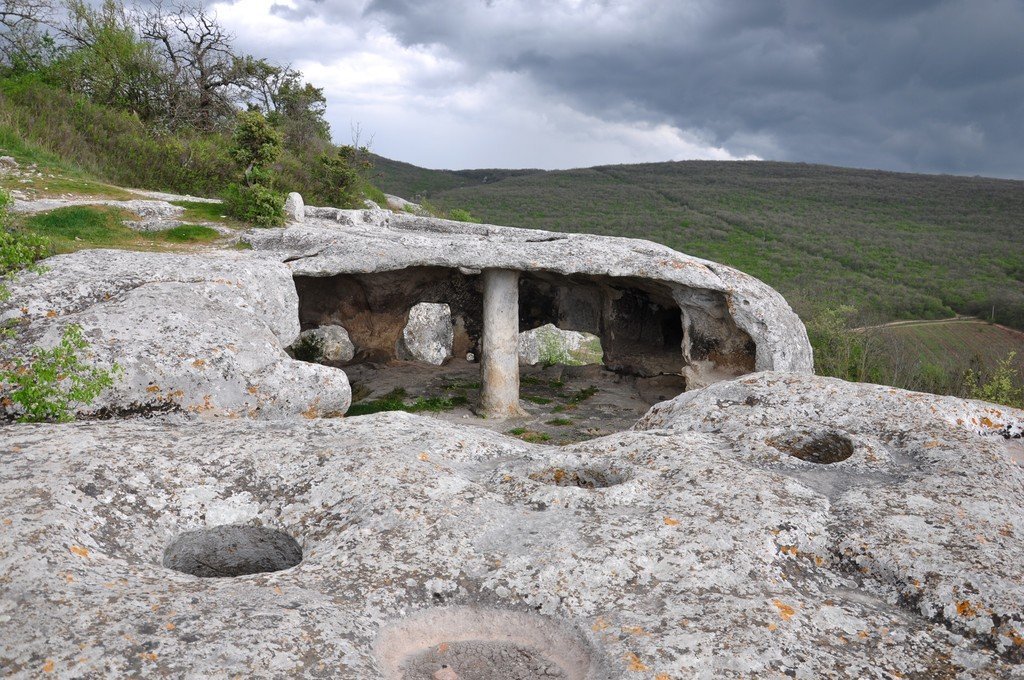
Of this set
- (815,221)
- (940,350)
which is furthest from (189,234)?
(815,221)

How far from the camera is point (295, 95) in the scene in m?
36.7

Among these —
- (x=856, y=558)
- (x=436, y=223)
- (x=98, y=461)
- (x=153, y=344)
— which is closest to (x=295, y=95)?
(x=436, y=223)

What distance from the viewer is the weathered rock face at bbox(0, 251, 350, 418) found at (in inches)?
332

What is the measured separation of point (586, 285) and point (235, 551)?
577 inches

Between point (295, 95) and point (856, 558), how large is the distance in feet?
120

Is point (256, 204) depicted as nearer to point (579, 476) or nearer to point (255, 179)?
point (255, 179)

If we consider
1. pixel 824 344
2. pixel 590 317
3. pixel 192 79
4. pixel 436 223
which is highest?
pixel 192 79

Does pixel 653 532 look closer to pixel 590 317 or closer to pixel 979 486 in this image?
pixel 979 486

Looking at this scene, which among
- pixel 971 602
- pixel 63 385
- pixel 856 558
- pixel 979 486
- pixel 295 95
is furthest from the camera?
pixel 295 95

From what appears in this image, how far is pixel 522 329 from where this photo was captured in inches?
813

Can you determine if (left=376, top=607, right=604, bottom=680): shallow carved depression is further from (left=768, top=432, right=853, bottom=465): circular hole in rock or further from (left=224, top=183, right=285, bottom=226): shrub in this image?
(left=224, top=183, right=285, bottom=226): shrub

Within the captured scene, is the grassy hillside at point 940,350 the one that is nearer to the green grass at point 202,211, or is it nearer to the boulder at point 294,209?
the boulder at point 294,209

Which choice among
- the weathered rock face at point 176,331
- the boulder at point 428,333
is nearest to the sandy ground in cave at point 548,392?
the weathered rock face at point 176,331

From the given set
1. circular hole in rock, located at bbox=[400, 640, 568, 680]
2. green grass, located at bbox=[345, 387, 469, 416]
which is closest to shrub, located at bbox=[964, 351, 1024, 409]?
green grass, located at bbox=[345, 387, 469, 416]
